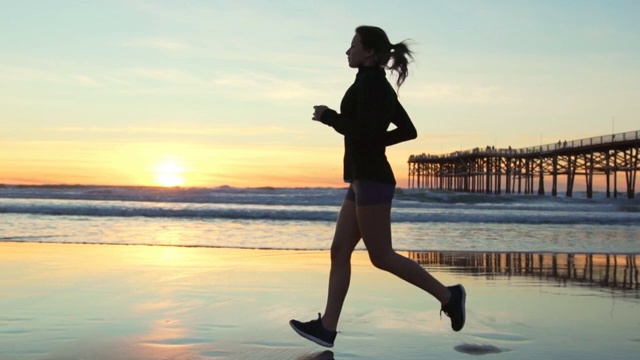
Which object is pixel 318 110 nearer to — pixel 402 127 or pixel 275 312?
pixel 402 127

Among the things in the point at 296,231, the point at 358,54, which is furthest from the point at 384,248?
the point at 296,231

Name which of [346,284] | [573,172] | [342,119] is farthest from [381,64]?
[573,172]

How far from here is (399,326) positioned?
186 inches

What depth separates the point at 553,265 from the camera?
8.74m

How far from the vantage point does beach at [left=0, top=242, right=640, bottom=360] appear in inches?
160

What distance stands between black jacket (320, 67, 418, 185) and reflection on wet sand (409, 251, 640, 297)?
3.29 meters

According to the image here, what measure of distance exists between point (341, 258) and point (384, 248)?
26 cm

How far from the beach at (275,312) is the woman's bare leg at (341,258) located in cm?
18

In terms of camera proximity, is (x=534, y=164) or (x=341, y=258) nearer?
(x=341, y=258)

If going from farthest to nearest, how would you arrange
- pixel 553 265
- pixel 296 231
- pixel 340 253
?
pixel 296 231, pixel 553 265, pixel 340 253

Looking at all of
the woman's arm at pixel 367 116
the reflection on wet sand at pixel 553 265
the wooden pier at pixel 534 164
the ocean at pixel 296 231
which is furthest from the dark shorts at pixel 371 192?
the wooden pier at pixel 534 164

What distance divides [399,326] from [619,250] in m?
7.34

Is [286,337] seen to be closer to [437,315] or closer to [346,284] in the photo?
[346,284]

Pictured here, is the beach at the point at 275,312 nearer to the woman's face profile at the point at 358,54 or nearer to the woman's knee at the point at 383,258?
the woman's knee at the point at 383,258
